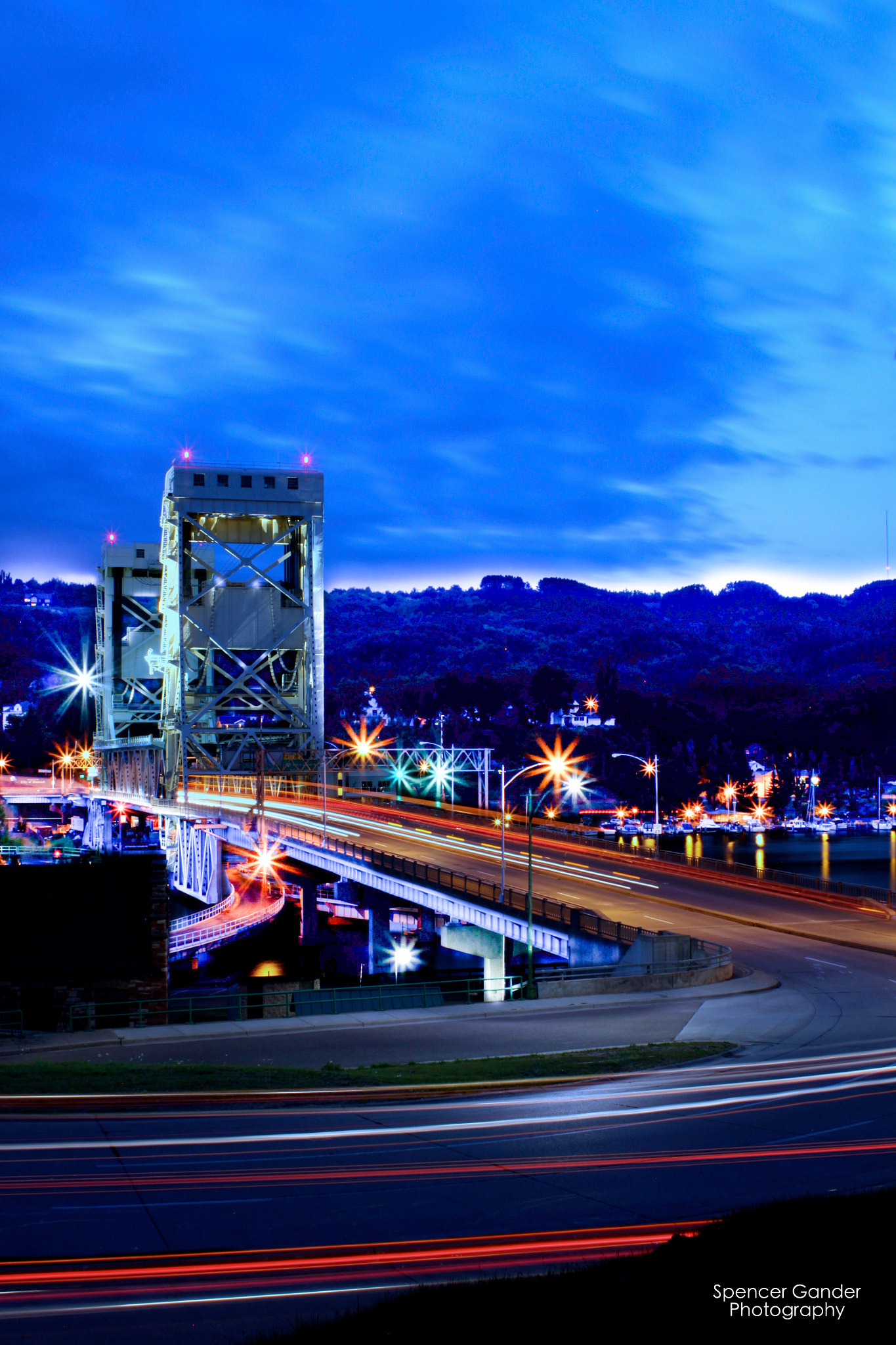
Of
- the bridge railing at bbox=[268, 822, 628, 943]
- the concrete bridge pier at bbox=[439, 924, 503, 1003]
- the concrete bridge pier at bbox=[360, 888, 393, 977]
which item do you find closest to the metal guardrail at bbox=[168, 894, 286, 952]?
the bridge railing at bbox=[268, 822, 628, 943]

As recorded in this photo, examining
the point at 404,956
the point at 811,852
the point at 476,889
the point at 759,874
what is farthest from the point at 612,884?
the point at 811,852

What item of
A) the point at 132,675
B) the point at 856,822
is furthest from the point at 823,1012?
the point at 856,822

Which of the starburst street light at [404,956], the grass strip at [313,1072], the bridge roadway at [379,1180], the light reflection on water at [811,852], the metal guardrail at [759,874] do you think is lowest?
the light reflection on water at [811,852]

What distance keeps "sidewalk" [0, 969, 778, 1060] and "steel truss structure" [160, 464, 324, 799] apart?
5868cm

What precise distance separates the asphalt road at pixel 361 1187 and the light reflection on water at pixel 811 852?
82.9m

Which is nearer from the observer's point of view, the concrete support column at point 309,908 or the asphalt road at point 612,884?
the asphalt road at point 612,884

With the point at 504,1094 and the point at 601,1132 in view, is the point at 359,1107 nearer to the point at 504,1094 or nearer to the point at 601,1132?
the point at 504,1094

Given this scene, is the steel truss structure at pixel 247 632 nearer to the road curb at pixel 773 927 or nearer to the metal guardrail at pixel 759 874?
the metal guardrail at pixel 759 874

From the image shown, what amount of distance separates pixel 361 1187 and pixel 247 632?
3271 inches

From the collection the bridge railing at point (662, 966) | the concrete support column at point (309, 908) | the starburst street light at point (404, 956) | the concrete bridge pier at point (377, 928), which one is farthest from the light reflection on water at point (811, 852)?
the bridge railing at point (662, 966)

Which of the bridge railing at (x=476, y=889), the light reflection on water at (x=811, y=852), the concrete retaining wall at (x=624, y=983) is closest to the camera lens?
the concrete retaining wall at (x=624, y=983)

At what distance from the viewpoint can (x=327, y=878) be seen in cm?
7250

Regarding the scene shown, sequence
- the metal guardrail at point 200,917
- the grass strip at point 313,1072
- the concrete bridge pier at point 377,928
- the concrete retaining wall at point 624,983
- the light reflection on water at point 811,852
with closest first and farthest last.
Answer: the grass strip at point 313,1072 < the concrete retaining wall at point 624,983 < the metal guardrail at point 200,917 < the concrete bridge pier at point 377,928 < the light reflection on water at point 811,852

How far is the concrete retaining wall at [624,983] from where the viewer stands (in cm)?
3247
